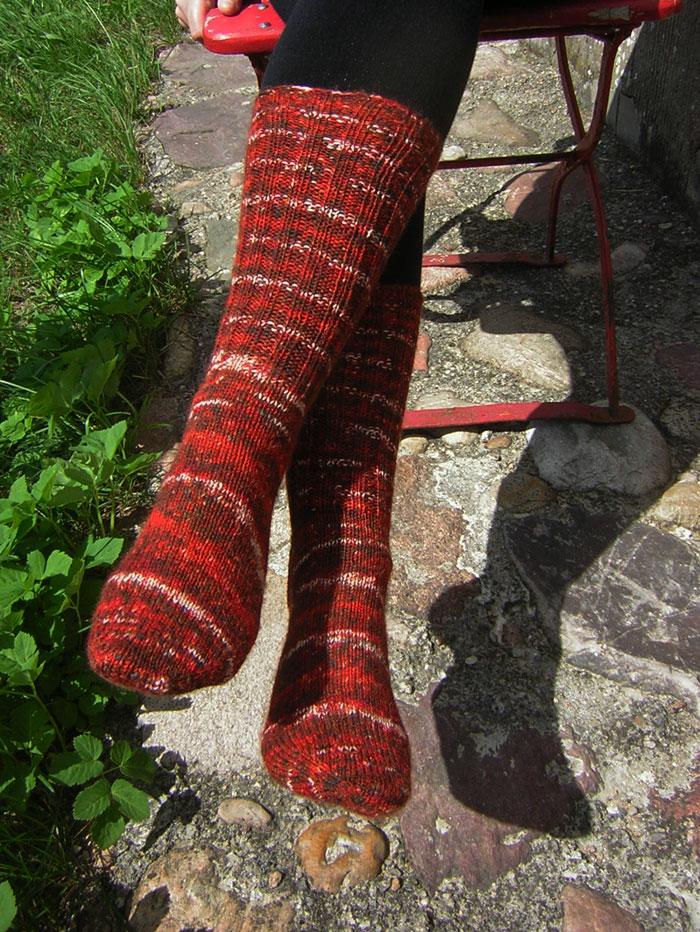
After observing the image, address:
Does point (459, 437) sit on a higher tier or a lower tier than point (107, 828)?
higher

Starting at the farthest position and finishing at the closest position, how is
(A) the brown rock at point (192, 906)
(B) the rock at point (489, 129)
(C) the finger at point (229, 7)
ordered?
1. (B) the rock at point (489, 129)
2. (C) the finger at point (229, 7)
3. (A) the brown rock at point (192, 906)

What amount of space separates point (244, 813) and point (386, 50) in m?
0.96

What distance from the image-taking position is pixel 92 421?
1646mm

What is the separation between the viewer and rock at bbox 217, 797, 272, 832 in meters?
1.06

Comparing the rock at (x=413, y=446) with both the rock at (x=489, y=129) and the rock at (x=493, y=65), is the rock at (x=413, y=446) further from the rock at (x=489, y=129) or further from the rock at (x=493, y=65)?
the rock at (x=493, y=65)

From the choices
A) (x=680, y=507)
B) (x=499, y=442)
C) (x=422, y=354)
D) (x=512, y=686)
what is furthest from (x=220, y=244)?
(x=512, y=686)

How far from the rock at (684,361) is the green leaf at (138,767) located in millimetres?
1226

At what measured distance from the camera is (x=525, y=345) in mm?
1780

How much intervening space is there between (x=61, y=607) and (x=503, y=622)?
668 mm

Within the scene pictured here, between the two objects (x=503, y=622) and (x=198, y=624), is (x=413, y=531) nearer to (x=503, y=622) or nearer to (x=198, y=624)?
(x=503, y=622)

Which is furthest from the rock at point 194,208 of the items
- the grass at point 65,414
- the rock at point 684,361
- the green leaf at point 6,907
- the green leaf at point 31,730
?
the green leaf at point 6,907

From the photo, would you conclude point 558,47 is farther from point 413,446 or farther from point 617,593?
point 617,593

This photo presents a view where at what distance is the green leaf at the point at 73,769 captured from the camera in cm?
102

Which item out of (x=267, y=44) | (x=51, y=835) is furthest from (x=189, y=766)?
(x=267, y=44)
